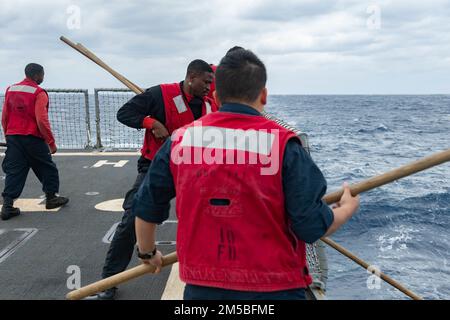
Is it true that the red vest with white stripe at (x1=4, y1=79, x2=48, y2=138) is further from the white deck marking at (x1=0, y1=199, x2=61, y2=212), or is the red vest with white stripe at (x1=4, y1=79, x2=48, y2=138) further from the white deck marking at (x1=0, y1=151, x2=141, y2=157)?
the white deck marking at (x1=0, y1=151, x2=141, y2=157)

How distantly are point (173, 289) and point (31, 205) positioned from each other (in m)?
3.52

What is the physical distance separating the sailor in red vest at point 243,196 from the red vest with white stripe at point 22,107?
4435 millimetres

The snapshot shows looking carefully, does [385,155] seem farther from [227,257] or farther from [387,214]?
[227,257]

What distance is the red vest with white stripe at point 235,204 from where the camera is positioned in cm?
192

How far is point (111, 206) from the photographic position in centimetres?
663

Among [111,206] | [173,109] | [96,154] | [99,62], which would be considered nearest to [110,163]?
[96,154]

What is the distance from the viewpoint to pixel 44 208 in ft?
21.3

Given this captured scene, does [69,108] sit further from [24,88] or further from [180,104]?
[180,104]

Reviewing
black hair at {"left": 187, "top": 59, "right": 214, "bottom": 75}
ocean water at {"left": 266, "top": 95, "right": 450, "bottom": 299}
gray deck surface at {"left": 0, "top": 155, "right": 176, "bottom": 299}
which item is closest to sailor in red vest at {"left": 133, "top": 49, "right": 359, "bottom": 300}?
black hair at {"left": 187, "top": 59, "right": 214, "bottom": 75}

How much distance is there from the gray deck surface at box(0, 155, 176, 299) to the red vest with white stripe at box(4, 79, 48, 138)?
3.51 feet
